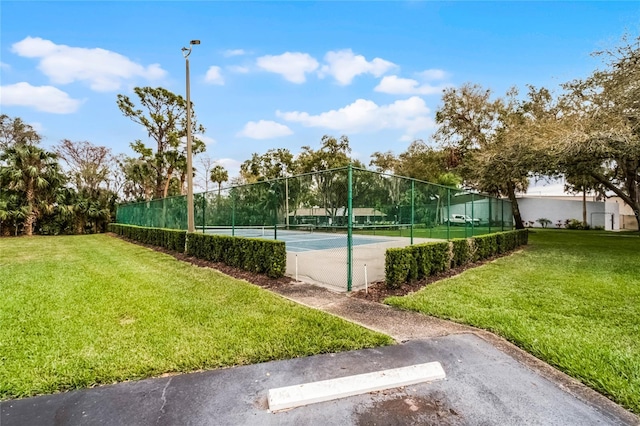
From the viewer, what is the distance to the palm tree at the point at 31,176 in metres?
18.9

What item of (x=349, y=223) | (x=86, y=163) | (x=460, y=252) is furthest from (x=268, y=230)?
(x=86, y=163)

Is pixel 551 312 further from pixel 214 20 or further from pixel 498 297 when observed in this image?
pixel 214 20

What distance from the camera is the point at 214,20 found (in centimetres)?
831

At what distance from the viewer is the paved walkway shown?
2.10m

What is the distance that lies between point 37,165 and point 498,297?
82.7 ft

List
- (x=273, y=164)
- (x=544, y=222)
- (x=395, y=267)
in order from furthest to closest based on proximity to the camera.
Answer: (x=273, y=164) < (x=544, y=222) < (x=395, y=267)

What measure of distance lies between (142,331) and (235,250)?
160 inches

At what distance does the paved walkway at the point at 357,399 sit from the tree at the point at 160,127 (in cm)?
2739

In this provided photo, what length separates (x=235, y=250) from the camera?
7664 mm

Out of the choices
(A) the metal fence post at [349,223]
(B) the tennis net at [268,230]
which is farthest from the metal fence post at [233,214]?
(A) the metal fence post at [349,223]

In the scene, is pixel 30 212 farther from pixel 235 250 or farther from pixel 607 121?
pixel 607 121

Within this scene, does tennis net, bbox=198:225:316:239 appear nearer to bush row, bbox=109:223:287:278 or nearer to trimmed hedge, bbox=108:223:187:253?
bush row, bbox=109:223:287:278

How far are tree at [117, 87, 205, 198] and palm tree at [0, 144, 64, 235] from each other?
7.24 metres

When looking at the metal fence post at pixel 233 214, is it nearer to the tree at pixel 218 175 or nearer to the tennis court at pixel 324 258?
the tennis court at pixel 324 258
